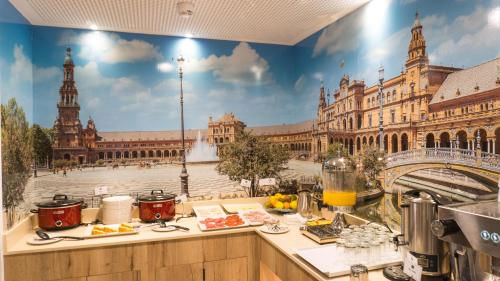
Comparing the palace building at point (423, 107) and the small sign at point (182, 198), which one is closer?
the palace building at point (423, 107)

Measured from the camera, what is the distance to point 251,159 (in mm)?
3389

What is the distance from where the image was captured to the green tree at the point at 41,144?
2729mm

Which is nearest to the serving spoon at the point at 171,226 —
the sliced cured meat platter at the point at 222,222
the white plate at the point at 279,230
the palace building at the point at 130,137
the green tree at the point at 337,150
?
the sliced cured meat platter at the point at 222,222

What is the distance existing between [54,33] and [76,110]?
0.65m

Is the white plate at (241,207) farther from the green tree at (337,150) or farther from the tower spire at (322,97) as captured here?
the tower spire at (322,97)

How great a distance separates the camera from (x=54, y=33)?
111 inches

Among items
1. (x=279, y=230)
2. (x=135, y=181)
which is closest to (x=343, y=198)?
(x=279, y=230)

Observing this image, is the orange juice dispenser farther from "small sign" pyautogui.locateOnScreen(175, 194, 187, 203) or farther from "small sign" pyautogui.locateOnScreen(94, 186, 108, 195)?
"small sign" pyautogui.locateOnScreen(94, 186, 108, 195)

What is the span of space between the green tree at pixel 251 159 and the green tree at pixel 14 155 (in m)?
1.60

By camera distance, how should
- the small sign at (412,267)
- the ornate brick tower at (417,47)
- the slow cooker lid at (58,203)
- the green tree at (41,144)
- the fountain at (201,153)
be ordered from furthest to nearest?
the fountain at (201,153) < the green tree at (41,144) < the slow cooker lid at (58,203) < the ornate brick tower at (417,47) < the small sign at (412,267)

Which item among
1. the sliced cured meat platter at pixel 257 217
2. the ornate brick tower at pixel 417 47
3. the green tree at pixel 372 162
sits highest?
the ornate brick tower at pixel 417 47

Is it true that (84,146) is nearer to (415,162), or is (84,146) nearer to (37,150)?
(37,150)

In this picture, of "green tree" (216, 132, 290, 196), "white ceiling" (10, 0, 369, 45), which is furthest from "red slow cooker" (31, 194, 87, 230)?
"white ceiling" (10, 0, 369, 45)

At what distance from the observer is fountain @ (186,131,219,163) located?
10.8 feet
